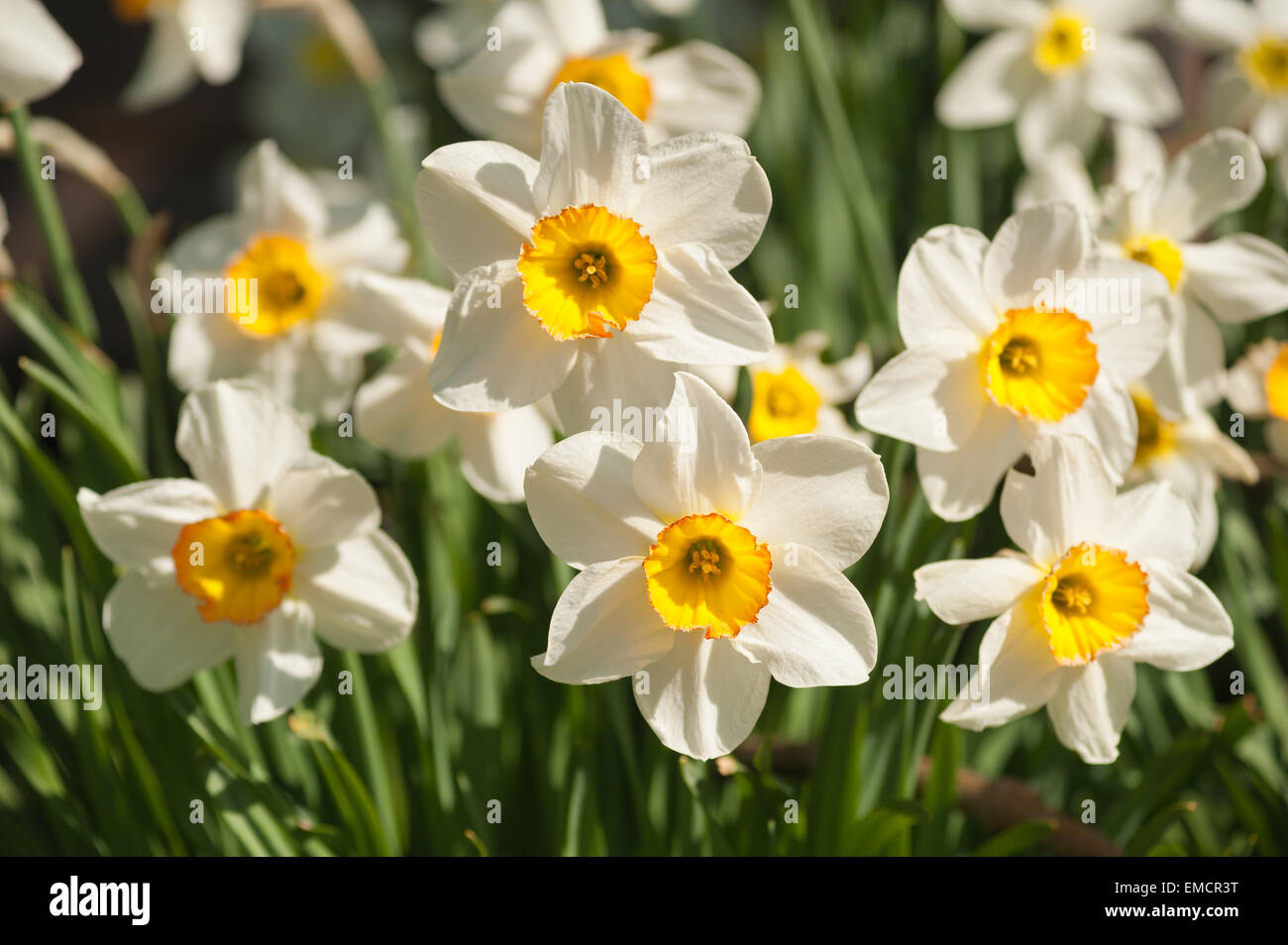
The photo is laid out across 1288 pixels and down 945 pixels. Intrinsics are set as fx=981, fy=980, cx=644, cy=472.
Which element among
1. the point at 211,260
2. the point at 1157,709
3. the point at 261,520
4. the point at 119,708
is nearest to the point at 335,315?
the point at 211,260

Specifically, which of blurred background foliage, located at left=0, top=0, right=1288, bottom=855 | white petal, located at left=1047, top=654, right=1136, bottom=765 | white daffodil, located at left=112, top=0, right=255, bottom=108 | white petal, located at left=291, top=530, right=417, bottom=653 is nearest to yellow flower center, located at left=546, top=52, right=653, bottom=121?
blurred background foliage, located at left=0, top=0, right=1288, bottom=855

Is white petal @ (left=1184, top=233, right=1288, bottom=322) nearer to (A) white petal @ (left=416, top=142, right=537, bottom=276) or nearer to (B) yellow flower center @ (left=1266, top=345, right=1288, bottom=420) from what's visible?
(B) yellow flower center @ (left=1266, top=345, right=1288, bottom=420)

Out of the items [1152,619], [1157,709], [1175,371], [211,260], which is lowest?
[1157,709]

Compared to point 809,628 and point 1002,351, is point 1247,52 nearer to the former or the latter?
point 1002,351

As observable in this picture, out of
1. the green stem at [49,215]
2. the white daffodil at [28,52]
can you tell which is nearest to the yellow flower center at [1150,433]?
the white daffodil at [28,52]

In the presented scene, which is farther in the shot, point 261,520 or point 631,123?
point 261,520

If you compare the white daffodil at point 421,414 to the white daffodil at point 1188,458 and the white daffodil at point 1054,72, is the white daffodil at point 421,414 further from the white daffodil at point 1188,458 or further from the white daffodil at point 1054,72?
the white daffodil at point 1054,72

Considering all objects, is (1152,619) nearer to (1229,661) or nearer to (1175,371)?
(1175,371)
